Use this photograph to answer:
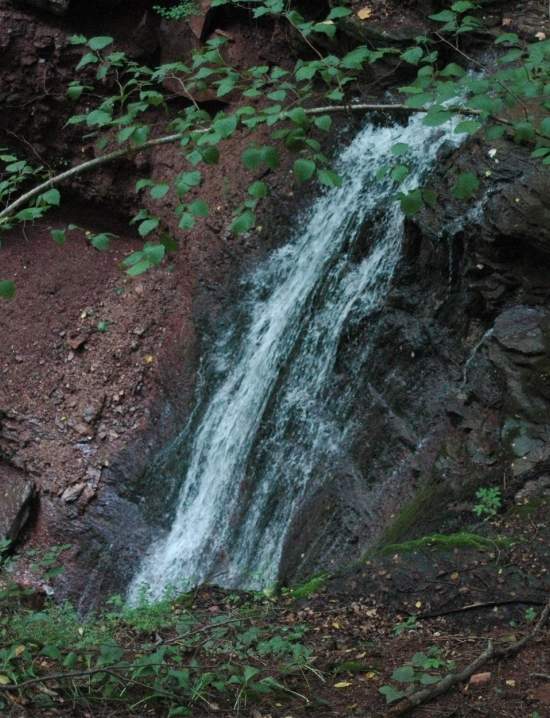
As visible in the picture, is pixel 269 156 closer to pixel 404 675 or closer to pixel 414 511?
pixel 404 675

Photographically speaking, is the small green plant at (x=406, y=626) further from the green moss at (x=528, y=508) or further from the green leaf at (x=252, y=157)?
the green leaf at (x=252, y=157)

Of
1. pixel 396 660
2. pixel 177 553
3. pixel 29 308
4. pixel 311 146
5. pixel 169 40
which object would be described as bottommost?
pixel 177 553

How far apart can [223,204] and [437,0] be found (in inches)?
122

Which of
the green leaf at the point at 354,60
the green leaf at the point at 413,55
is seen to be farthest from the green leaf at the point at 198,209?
the green leaf at the point at 413,55

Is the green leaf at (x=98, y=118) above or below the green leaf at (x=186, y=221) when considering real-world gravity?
above

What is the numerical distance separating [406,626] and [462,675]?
37.3 inches

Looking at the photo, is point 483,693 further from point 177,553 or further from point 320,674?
point 177,553

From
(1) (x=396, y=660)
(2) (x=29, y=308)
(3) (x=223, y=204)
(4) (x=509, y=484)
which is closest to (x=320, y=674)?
(1) (x=396, y=660)

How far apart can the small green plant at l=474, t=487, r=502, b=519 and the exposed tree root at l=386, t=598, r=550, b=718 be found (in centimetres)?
122

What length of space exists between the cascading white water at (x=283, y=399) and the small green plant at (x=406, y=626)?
207cm

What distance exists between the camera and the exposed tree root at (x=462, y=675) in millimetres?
3656

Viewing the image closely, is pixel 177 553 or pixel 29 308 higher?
pixel 29 308

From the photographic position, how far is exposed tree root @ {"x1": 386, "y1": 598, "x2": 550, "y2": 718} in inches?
144

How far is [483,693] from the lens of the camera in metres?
3.74
